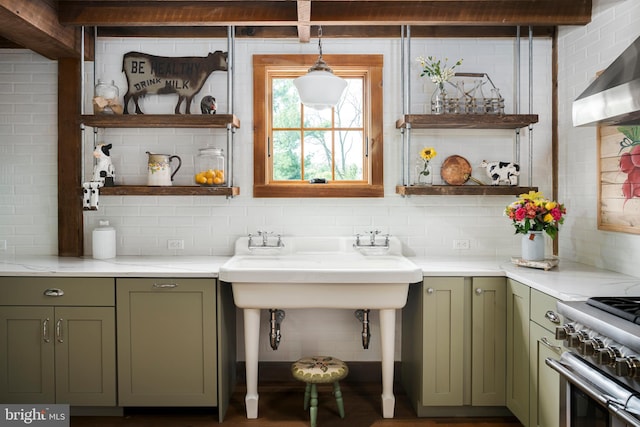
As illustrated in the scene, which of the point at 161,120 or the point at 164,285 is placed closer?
the point at 164,285

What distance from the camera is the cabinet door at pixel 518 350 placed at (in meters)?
2.72

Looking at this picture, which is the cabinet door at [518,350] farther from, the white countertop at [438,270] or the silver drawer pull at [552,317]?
the silver drawer pull at [552,317]

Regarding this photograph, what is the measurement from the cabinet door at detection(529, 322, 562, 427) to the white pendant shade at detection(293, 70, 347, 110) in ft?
5.58

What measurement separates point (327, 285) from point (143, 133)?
5.92 ft

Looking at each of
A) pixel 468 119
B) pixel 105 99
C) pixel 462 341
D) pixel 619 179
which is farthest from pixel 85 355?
pixel 619 179

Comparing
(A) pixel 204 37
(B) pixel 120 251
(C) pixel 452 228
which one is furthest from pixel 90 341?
(C) pixel 452 228

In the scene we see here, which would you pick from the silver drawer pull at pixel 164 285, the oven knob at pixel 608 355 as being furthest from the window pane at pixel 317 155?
the oven knob at pixel 608 355

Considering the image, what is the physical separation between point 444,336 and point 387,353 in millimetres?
354

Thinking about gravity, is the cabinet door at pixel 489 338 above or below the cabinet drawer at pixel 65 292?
below

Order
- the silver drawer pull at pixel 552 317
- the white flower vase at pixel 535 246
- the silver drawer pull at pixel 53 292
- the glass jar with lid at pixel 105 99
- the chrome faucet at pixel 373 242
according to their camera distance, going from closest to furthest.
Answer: the silver drawer pull at pixel 552 317 → the silver drawer pull at pixel 53 292 → the white flower vase at pixel 535 246 → the glass jar with lid at pixel 105 99 → the chrome faucet at pixel 373 242

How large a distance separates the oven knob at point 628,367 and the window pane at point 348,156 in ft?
7.62

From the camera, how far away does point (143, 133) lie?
3686mm

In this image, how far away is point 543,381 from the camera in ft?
8.27

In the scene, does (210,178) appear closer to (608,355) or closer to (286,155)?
(286,155)
